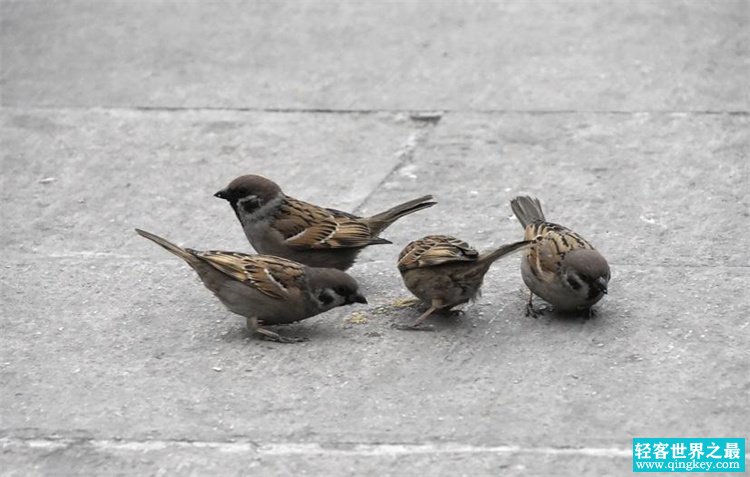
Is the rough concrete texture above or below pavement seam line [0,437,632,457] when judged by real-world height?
below

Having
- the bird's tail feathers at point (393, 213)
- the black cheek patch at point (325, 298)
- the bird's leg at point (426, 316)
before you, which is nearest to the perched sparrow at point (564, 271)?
the bird's leg at point (426, 316)

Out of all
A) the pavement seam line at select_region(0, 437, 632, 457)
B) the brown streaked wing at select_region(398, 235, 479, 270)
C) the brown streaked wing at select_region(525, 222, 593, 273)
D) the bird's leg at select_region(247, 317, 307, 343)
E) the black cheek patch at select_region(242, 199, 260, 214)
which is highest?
the black cheek patch at select_region(242, 199, 260, 214)

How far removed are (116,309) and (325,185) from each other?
1905mm

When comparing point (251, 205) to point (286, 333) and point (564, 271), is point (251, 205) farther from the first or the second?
point (564, 271)

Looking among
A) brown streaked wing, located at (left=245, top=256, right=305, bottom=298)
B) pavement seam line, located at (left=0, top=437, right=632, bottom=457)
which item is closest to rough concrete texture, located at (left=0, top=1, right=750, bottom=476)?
pavement seam line, located at (left=0, top=437, right=632, bottom=457)

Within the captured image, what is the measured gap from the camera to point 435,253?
5.66 metres

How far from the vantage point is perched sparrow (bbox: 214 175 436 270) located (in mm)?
6141

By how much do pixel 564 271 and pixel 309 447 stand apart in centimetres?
157

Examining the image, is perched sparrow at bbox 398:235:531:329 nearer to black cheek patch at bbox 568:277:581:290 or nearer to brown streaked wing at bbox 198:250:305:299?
black cheek patch at bbox 568:277:581:290

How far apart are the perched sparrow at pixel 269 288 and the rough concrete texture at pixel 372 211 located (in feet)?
0.48

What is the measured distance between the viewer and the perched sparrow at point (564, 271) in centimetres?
Answer: 555

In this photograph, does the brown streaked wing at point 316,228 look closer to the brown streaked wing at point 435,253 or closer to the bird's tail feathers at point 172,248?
the brown streaked wing at point 435,253

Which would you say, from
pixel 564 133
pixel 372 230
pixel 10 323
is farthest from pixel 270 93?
pixel 10 323

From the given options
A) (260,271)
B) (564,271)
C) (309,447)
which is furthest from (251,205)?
(309,447)
